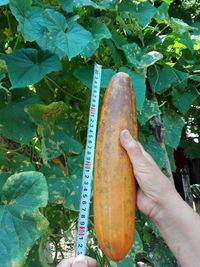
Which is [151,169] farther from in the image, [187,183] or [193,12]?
[193,12]

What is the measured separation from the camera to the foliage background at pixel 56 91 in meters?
0.99

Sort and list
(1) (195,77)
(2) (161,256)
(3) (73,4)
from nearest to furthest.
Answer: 1. (3) (73,4)
2. (1) (195,77)
3. (2) (161,256)

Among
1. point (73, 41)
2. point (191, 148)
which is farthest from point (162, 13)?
point (191, 148)

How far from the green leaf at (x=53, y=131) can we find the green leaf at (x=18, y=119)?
31 millimetres

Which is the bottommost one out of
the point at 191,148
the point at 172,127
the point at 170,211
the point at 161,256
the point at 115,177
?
the point at 191,148

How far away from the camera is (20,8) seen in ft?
3.51

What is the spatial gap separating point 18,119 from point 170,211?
40cm

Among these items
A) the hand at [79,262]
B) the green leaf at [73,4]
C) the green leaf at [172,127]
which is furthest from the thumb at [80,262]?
Answer: the green leaf at [172,127]

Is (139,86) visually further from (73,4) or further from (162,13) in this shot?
(162,13)

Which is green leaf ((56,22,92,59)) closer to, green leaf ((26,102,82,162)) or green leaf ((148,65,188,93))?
green leaf ((26,102,82,162))

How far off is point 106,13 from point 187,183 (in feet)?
5.50

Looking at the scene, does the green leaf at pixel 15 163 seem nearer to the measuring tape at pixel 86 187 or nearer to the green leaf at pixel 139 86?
the measuring tape at pixel 86 187

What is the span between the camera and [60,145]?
3.84 feet

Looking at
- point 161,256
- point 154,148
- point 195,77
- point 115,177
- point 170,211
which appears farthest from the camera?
point 161,256
